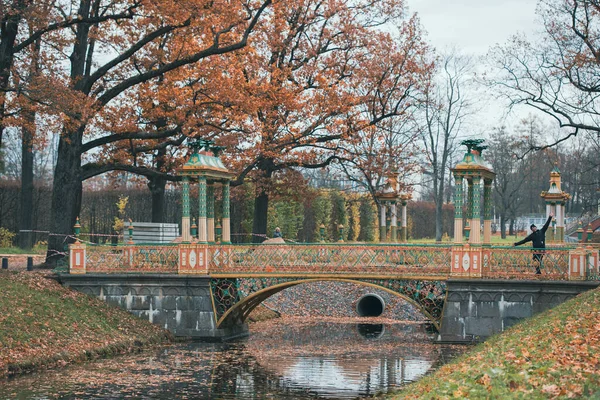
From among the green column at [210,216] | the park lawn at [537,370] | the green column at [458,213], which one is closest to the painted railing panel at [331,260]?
the green column at [458,213]

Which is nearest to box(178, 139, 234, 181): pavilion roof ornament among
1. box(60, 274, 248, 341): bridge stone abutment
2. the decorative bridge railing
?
the decorative bridge railing

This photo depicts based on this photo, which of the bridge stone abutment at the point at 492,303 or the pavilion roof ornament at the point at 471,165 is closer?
the bridge stone abutment at the point at 492,303

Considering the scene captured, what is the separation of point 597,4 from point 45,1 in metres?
15.8

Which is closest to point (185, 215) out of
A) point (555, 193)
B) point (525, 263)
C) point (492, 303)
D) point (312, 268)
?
point (312, 268)

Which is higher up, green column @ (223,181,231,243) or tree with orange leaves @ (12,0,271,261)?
tree with orange leaves @ (12,0,271,261)

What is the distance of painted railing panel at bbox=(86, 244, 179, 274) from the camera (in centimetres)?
2485

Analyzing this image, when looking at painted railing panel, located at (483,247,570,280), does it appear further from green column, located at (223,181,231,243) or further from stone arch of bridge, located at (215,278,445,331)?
green column, located at (223,181,231,243)

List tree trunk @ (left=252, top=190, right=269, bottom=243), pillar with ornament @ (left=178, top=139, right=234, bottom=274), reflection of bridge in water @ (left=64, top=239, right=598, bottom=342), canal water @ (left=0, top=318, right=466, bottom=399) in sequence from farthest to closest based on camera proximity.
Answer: tree trunk @ (left=252, top=190, right=269, bottom=243) < pillar with ornament @ (left=178, top=139, right=234, bottom=274) < reflection of bridge in water @ (left=64, top=239, right=598, bottom=342) < canal water @ (left=0, top=318, right=466, bottom=399)

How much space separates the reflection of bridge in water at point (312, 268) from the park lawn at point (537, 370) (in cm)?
598

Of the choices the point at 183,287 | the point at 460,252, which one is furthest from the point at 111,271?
the point at 460,252

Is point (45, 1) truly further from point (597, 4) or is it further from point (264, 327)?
point (597, 4)

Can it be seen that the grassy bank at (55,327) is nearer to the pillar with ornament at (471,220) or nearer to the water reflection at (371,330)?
the water reflection at (371,330)

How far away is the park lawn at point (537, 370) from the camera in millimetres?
10172

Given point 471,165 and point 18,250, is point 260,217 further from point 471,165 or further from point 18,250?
point 471,165
